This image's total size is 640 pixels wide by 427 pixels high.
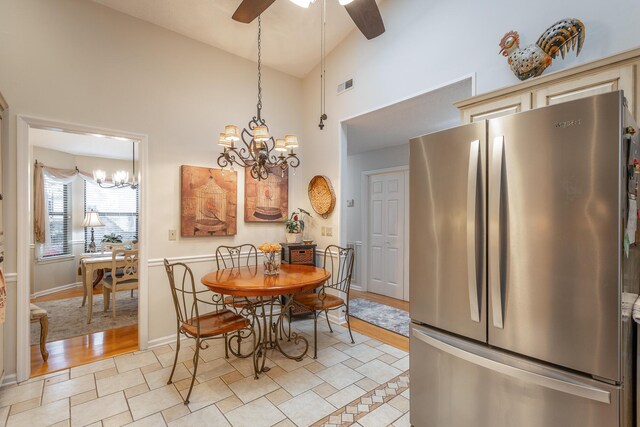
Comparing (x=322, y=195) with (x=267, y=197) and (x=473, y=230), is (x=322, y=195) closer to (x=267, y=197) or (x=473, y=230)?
(x=267, y=197)

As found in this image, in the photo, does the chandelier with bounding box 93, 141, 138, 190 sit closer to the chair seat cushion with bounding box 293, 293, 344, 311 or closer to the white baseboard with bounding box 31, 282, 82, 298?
the white baseboard with bounding box 31, 282, 82, 298

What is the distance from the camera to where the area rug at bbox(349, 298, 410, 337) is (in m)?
3.71

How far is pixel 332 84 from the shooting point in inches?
156

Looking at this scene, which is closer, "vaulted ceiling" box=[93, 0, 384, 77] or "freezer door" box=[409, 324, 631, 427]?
"freezer door" box=[409, 324, 631, 427]

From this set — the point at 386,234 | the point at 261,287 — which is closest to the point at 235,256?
the point at 261,287

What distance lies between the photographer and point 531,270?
129 cm

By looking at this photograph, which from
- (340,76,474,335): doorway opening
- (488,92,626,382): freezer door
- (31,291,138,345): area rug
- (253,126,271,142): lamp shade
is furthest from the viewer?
(340,76,474,335): doorway opening

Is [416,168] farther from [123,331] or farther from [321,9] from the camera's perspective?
[123,331]

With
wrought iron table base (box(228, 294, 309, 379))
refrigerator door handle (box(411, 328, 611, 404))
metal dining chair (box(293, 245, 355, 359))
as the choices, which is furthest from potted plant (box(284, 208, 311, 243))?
refrigerator door handle (box(411, 328, 611, 404))

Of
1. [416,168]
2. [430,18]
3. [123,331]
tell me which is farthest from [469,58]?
[123,331]

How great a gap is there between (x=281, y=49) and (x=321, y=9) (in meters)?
0.75

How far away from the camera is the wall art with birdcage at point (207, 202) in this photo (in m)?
3.33

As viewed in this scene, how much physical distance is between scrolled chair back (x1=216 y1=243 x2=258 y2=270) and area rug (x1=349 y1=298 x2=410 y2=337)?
Answer: 64.0 inches

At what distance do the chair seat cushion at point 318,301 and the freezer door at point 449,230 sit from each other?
140 cm
